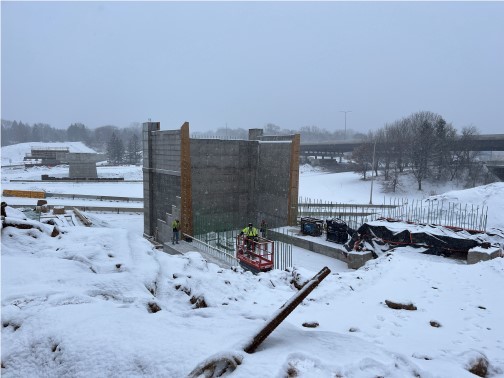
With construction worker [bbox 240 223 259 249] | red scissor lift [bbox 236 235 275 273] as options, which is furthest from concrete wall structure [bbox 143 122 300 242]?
construction worker [bbox 240 223 259 249]

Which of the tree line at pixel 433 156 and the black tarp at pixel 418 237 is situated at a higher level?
the tree line at pixel 433 156

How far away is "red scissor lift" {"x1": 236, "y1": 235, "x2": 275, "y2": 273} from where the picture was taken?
1349 cm

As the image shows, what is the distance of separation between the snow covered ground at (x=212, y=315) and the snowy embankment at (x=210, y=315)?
0.02 metres

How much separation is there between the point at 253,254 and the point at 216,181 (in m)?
9.54

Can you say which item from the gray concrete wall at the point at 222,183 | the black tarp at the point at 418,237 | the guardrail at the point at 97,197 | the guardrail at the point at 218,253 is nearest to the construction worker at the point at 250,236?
the guardrail at the point at 218,253

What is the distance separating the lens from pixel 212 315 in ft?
18.5

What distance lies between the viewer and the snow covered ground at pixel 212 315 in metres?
3.91

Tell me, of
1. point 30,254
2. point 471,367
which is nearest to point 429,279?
point 471,367

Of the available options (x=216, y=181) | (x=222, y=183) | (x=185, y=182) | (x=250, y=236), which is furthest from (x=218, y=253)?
(x=222, y=183)

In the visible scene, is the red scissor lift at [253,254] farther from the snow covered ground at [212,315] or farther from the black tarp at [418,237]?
the black tarp at [418,237]

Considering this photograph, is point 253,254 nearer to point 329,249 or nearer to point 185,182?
point 329,249

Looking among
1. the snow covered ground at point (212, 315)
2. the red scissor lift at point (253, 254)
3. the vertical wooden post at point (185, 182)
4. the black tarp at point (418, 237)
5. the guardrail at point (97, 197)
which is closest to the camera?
the snow covered ground at point (212, 315)

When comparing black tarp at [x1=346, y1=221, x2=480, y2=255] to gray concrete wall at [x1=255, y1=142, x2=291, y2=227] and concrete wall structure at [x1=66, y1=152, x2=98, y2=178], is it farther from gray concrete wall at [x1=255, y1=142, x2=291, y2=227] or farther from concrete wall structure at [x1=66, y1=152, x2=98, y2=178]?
concrete wall structure at [x1=66, y1=152, x2=98, y2=178]

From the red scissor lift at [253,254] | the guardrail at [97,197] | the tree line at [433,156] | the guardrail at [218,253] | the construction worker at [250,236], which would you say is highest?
the tree line at [433,156]
